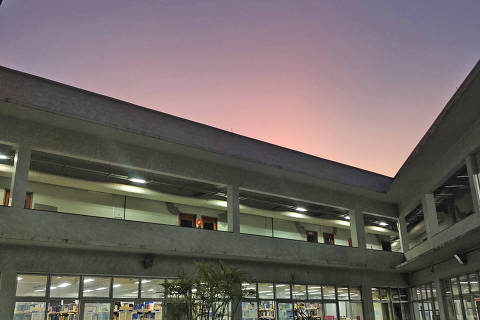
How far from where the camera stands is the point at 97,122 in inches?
616

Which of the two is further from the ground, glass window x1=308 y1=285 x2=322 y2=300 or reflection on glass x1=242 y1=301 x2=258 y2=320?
glass window x1=308 y1=285 x2=322 y2=300

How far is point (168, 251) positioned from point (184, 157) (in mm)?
3707

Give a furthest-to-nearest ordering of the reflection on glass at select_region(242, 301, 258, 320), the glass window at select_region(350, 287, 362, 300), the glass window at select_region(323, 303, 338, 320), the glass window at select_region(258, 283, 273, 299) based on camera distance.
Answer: the glass window at select_region(350, 287, 362, 300) → the glass window at select_region(323, 303, 338, 320) → the glass window at select_region(258, 283, 273, 299) → the reflection on glass at select_region(242, 301, 258, 320)

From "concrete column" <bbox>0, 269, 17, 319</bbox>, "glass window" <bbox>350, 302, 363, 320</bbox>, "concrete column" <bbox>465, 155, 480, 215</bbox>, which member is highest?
"concrete column" <bbox>465, 155, 480, 215</bbox>

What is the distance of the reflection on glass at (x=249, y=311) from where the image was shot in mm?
19450

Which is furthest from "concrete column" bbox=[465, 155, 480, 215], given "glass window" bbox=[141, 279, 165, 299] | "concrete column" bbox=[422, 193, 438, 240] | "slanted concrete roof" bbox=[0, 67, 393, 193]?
"glass window" bbox=[141, 279, 165, 299]

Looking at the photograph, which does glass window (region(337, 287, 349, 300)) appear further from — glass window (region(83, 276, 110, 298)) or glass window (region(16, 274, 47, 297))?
glass window (region(16, 274, 47, 297))

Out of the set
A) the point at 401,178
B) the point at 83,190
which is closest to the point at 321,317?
the point at 401,178

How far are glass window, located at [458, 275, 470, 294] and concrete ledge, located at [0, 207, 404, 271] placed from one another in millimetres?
4417

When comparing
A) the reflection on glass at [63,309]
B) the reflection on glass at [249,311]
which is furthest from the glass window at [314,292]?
the reflection on glass at [63,309]

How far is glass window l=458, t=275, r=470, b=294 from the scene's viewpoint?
19.3 metres

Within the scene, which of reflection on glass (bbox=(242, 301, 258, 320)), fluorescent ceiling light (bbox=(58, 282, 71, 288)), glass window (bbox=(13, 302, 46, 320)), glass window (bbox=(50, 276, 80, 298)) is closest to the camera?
glass window (bbox=(13, 302, 46, 320))

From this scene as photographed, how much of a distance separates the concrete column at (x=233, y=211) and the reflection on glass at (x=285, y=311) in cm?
434

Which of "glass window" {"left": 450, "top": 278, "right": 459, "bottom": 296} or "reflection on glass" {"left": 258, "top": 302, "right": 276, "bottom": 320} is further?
"glass window" {"left": 450, "top": 278, "right": 459, "bottom": 296}
